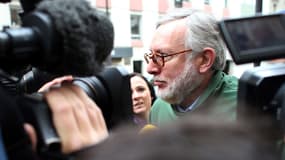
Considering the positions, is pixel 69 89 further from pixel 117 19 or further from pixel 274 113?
pixel 117 19

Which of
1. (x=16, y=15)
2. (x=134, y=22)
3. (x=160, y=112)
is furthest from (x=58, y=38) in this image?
(x=134, y=22)

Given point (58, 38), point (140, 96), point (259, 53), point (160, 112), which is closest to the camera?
point (58, 38)

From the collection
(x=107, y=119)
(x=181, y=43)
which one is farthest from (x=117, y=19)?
(x=107, y=119)

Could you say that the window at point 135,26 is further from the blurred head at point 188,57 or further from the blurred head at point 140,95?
the blurred head at point 188,57

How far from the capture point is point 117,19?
40.4ft

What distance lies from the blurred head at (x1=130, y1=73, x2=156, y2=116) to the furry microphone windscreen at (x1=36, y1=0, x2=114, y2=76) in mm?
1710

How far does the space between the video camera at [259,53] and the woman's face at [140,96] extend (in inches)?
63.9

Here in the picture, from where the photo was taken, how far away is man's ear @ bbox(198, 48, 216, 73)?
1.57 meters

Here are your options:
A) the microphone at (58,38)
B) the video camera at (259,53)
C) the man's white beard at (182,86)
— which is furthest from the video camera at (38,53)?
the man's white beard at (182,86)

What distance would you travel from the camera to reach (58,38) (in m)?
0.58

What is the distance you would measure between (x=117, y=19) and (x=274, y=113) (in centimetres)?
1179

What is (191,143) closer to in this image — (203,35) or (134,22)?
(203,35)

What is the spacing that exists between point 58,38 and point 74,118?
0.39 ft

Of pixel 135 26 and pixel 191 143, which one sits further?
pixel 135 26
